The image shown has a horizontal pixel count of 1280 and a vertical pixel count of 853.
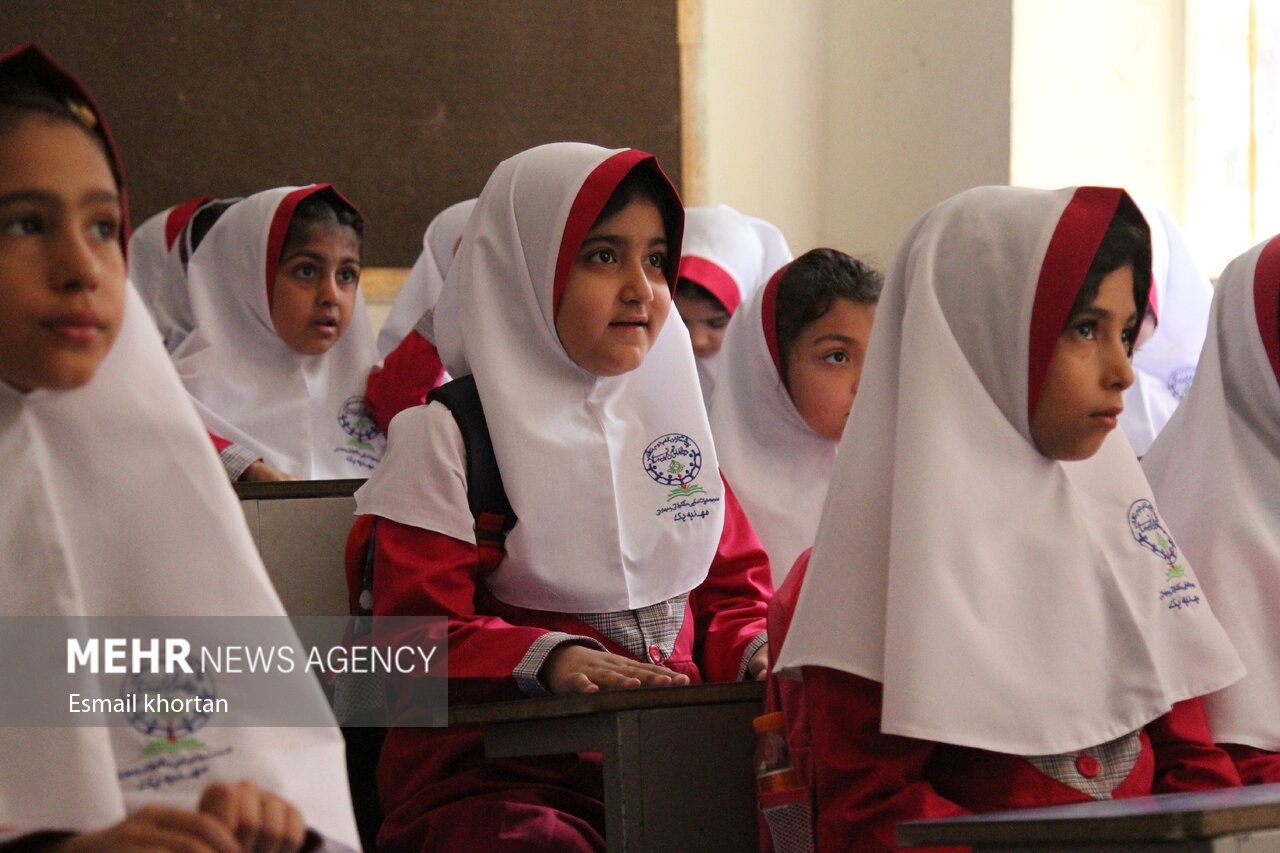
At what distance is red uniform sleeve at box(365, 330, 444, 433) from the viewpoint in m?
3.49

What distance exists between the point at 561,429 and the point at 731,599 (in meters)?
0.40

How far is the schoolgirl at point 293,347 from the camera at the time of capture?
3.50 m

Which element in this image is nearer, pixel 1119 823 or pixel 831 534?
pixel 1119 823

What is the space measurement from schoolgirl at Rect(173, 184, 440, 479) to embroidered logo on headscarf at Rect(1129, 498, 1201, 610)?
1988 mm

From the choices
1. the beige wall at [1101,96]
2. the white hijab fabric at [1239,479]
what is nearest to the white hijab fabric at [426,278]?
the beige wall at [1101,96]

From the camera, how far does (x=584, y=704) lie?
1720mm

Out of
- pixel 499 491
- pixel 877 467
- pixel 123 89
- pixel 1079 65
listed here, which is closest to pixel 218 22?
pixel 123 89

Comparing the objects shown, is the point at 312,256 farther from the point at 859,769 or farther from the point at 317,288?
the point at 859,769

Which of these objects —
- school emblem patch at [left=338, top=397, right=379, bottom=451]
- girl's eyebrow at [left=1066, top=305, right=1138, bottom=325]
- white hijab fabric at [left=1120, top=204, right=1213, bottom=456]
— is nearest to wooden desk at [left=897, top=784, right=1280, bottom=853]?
girl's eyebrow at [left=1066, top=305, right=1138, bottom=325]

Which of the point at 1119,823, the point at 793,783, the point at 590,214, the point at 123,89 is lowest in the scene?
the point at 793,783

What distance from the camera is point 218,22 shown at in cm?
471

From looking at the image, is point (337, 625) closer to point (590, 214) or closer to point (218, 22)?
point (590, 214)

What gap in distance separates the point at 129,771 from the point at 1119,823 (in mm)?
795

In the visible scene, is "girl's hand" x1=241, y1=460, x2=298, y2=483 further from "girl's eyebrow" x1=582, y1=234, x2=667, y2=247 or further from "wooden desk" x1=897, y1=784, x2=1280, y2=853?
"wooden desk" x1=897, y1=784, x2=1280, y2=853
